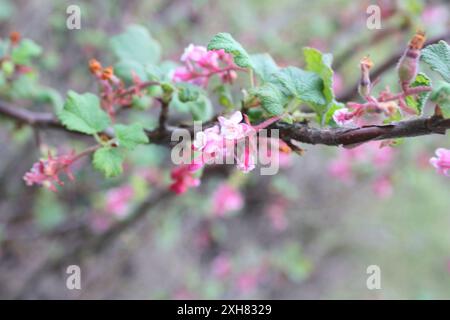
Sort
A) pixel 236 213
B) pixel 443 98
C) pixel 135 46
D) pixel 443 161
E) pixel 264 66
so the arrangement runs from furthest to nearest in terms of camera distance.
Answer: pixel 236 213
pixel 135 46
pixel 264 66
pixel 443 161
pixel 443 98

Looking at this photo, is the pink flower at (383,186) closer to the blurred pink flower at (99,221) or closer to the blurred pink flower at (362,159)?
the blurred pink flower at (362,159)

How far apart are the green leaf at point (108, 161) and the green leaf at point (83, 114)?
0.05 meters

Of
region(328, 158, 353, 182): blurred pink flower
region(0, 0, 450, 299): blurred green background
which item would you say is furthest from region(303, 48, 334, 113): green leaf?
region(328, 158, 353, 182): blurred pink flower

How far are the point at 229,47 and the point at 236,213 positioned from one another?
2.23 m

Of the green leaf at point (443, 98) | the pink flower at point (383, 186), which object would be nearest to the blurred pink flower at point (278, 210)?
the pink flower at point (383, 186)

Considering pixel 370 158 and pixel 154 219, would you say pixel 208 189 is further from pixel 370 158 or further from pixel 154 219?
pixel 370 158

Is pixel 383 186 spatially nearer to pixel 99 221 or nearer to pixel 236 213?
pixel 236 213

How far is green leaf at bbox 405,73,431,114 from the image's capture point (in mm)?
604

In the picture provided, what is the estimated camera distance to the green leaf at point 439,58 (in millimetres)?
602

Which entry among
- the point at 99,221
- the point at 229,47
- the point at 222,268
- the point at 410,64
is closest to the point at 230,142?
the point at 229,47

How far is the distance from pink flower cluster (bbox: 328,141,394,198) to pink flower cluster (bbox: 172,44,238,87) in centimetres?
128

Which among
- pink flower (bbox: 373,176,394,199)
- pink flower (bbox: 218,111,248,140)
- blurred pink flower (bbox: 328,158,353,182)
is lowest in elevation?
pink flower (bbox: 218,111,248,140)

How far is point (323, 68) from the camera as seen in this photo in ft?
2.23

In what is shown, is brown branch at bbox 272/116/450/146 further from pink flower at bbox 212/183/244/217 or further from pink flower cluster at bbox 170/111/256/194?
pink flower at bbox 212/183/244/217
